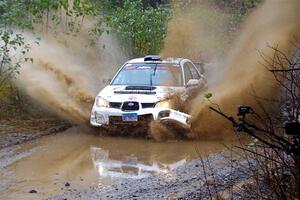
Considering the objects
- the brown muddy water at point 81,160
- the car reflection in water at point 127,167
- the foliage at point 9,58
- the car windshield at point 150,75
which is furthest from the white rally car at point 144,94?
the foliage at point 9,58

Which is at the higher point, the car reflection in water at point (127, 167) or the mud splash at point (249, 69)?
the mud splash at point (249, 69)

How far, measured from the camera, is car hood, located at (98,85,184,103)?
11703mm

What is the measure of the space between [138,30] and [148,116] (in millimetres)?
7857

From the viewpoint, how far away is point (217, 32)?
24172 millimetres

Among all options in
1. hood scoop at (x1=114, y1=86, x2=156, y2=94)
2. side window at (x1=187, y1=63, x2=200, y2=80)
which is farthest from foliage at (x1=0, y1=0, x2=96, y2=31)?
hood scoop at (x1=114, y1=86, x2=156, y2=94)

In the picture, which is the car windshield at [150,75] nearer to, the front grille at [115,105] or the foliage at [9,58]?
the front grille at [115,105]

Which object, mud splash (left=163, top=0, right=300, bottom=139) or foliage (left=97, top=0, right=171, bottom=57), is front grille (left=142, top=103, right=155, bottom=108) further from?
foliage (left=97, top=0, right=171, bottom=57)

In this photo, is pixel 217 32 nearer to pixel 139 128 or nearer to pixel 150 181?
pixel 139 128

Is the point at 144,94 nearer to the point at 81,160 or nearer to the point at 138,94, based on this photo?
the point at 138,94

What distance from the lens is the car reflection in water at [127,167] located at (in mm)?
8641

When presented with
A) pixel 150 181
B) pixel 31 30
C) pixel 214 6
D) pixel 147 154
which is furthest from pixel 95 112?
pixel 214 6

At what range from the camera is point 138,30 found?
18.8 metres

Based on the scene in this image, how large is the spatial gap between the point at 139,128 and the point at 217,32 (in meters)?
13.5

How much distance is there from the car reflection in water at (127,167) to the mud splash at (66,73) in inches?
125
